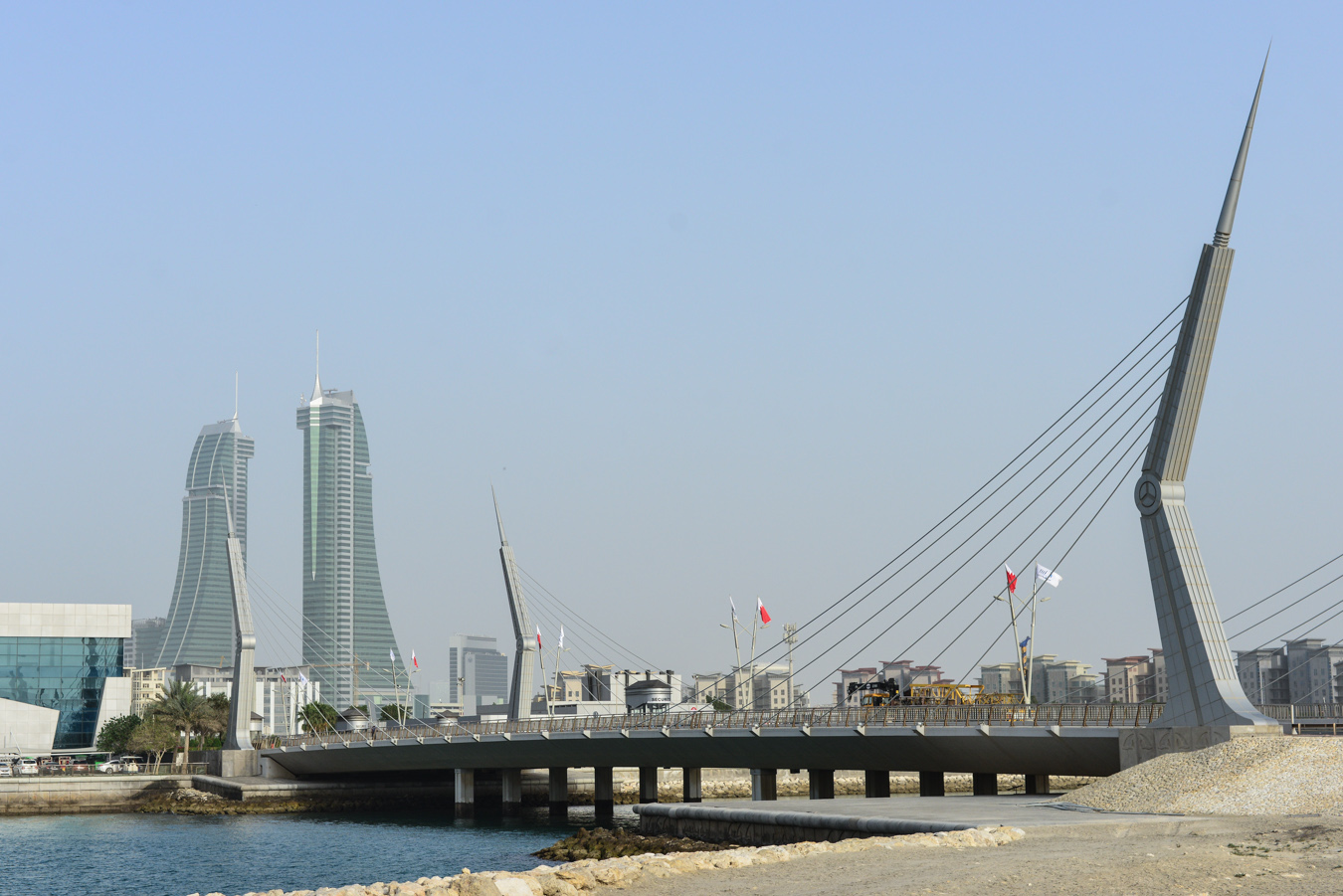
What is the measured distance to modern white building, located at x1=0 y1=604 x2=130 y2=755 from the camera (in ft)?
375

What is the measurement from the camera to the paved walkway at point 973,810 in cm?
3297

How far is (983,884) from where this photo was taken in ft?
71.6

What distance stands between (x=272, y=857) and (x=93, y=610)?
2919 inches

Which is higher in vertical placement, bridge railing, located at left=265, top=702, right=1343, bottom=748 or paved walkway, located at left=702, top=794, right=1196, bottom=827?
bridge railing, located at left=265, top=702, right=1343, bottom=748

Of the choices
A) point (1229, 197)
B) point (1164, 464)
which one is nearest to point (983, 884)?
point (1164, 464)

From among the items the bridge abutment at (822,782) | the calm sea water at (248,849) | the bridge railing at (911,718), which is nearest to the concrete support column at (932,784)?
the bridge railing at (911,718)

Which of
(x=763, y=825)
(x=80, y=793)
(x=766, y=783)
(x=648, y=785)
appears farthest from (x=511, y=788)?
(x=763, y=825)

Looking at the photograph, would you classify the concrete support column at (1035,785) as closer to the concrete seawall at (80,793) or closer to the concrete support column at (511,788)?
the concrete support column at (511,788)

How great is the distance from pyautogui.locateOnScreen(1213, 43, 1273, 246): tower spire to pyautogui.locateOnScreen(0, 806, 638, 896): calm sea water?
32627mm

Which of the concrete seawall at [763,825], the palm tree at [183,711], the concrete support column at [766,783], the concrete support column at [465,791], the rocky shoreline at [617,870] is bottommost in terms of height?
the concrete support column at [465,791]

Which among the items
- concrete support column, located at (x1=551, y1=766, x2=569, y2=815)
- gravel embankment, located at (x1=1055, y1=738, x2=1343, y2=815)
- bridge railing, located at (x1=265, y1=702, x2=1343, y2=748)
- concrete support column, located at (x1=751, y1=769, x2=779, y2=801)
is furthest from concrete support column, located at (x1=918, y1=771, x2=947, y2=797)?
concrete support column, located at (x1=551, y1=766, x2=569, y2=815)

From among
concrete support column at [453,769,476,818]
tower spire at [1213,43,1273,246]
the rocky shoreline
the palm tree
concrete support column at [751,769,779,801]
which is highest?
tower spire at [1213,43,1273,246]

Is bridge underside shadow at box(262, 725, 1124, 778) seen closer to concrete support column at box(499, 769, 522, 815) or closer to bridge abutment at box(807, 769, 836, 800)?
bridge abutment at box(807, 769, 836, 800)

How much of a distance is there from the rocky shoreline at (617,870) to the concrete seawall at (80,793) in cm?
6771
